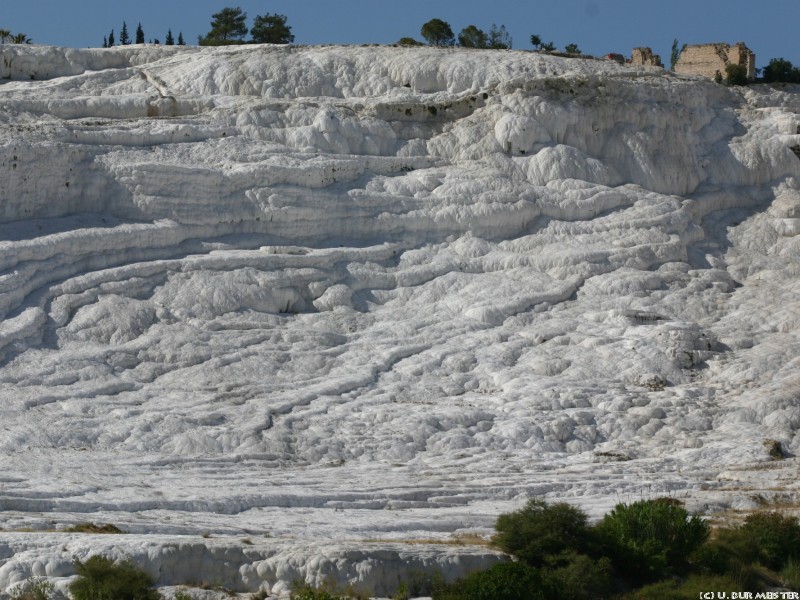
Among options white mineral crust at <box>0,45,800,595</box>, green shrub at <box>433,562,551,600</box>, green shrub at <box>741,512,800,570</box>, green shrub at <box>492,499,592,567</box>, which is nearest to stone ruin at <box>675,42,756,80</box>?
white mineral crust at <box>0,45,800,595</box>

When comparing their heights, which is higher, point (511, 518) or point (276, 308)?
point (276, 308)

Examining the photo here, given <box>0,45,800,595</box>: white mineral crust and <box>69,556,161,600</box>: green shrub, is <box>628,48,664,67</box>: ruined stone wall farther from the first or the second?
<box>69,556,161,600</box>: green shrub

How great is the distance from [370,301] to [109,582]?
1879cm

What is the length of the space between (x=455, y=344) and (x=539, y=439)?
4.57 meters

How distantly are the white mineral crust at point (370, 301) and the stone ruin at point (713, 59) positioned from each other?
17.4 ft

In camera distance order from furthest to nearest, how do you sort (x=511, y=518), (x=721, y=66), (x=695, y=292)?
(x=721, y=66) < (x=695, y=292) < (x=511, y=518)

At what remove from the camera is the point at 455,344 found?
3828 centimetres

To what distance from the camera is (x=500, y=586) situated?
23.5 m

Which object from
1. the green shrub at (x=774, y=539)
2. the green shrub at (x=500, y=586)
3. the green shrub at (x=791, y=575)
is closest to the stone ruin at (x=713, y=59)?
the green shrub at (x=774, y=539)

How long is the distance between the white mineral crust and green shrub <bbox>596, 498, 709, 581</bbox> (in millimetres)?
2622

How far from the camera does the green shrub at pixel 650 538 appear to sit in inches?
1030

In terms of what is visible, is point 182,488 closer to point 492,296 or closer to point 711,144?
point 492,296

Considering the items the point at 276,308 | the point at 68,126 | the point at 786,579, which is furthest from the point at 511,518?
the point at 68,126

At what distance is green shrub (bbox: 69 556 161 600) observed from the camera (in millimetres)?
22516
